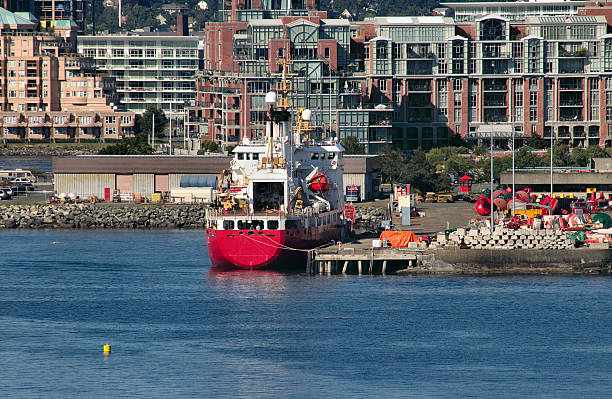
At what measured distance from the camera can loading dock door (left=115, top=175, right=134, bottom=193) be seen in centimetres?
13975

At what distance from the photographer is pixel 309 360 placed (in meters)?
70.2

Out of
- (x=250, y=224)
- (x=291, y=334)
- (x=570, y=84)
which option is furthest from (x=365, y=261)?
(x=570, y=84)

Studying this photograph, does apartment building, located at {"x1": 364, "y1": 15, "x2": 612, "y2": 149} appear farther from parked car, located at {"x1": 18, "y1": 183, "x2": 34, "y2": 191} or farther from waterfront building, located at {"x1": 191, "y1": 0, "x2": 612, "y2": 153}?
parked car, located at {"x1": 18, "y1": 183, "x2": 34, "y2": 191}

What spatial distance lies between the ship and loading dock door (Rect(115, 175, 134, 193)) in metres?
32.9

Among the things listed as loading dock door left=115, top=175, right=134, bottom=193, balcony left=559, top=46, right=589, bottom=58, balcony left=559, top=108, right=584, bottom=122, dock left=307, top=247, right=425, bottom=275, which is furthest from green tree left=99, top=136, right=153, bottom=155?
balcony left=559, top=46, right=589, bottom=58

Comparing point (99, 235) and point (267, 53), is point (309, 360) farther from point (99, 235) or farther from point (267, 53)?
point (267, 53)

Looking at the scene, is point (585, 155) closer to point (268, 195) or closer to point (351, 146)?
point (351, 146)

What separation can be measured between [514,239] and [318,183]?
55.9 feet

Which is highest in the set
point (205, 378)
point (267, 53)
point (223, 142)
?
point (267, 53)

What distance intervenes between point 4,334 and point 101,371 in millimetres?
10474

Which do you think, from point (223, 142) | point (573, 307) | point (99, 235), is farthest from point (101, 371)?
point (223, 142)

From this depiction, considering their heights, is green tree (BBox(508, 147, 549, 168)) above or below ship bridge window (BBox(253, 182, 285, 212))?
above

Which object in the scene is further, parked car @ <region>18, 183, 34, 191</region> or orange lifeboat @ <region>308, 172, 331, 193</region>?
parked car @ <region>18, 183, 34, 191</region>

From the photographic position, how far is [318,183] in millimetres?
104312
